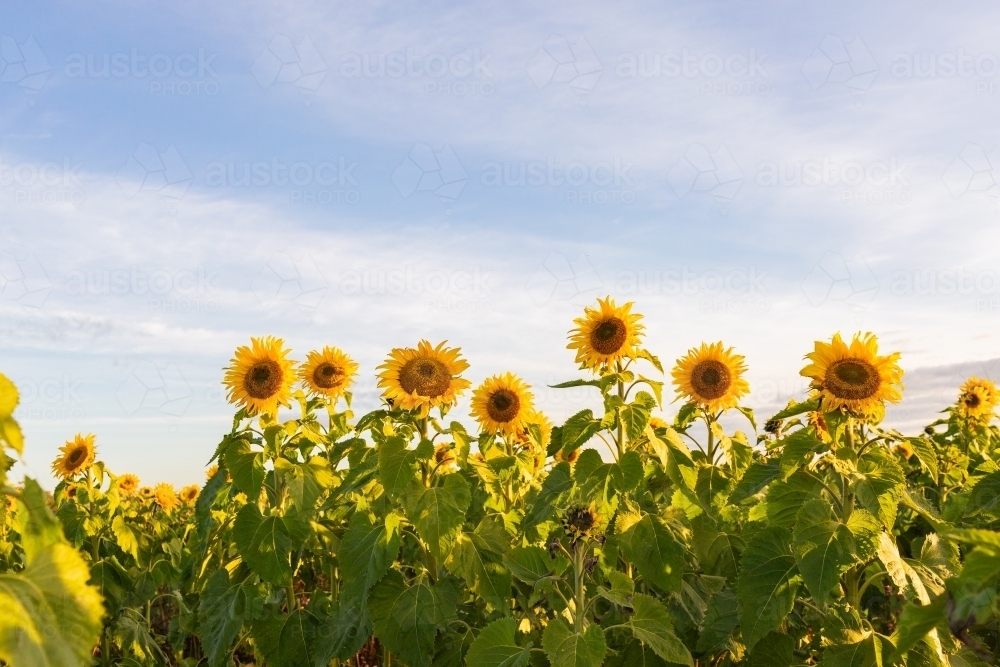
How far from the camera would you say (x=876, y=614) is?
26.5ft

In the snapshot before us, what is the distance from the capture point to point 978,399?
1024cm

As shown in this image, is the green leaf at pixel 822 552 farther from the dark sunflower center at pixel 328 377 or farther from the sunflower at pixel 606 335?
the dark sunflower center at pixel 328 377

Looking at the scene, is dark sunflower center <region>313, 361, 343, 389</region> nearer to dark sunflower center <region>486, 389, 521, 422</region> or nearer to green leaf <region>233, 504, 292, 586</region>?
dark sunflower center <region>486, 389, 521, 422</region>

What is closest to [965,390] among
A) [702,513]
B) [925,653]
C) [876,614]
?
[876,614]

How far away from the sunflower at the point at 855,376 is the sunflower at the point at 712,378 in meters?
1.58

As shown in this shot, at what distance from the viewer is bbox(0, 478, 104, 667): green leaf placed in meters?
1.33

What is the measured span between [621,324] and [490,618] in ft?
7.44

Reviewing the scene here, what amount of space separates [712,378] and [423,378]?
7.75 ft

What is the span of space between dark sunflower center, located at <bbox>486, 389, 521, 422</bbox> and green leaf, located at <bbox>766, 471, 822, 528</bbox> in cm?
261

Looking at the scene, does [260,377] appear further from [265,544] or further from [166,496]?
[166,496]

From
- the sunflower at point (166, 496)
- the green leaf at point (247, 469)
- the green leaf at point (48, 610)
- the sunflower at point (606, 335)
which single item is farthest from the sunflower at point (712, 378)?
the sunflower at point (166, 496)

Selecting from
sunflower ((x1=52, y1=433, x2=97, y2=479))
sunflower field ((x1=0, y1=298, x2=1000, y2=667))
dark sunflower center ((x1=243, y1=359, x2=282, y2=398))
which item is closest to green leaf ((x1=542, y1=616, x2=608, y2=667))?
sunflower field ((x1=0, y1=298, x2=1000, y2=667))

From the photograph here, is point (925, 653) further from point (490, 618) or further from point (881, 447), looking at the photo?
point (490, 618)

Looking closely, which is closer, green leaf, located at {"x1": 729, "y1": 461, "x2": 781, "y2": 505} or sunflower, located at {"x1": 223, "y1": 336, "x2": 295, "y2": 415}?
green leaf, located at {"x1": 729, "y1": 461, "x2": 781, "y2": 505}
